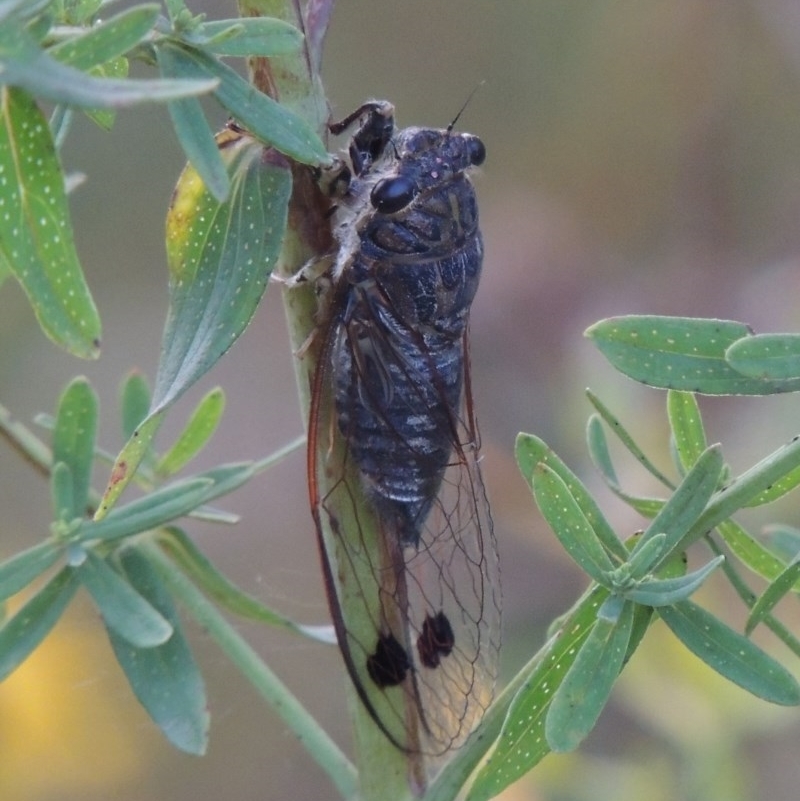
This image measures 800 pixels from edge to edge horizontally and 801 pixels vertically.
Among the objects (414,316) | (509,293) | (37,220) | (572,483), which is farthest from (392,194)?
(509,293)

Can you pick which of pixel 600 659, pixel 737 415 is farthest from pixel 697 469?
pixel 737 415

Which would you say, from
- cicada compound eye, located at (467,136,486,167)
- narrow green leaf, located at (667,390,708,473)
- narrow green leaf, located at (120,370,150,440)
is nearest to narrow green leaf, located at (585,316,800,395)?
narrow green leaf, located at (667,390,708,473)

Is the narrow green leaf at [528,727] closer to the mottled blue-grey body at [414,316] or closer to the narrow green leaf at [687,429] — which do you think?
the narrow green leaf at [687,429]

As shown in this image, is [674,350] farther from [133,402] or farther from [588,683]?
[133,402]

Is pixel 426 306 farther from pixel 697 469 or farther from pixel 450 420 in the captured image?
pixel 697 469

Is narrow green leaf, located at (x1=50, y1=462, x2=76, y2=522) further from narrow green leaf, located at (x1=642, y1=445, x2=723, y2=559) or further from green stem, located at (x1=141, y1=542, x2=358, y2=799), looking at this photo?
narrow green leaf, located at (x1=642, y1=445, x2=723, y2=559)

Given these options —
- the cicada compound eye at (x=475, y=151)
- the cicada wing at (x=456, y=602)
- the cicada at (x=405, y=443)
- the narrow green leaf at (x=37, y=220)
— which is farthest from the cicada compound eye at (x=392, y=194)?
the narrow green leaf at (x=37, y=220)
